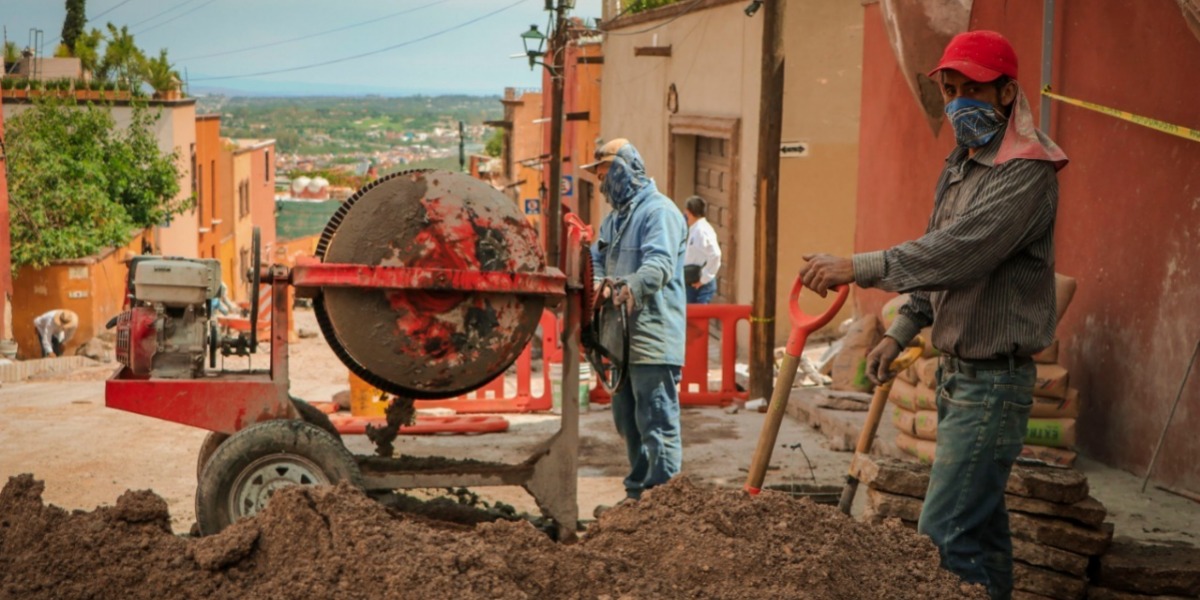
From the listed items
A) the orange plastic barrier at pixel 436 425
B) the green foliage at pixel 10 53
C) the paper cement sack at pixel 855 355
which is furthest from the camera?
the green foliage at pixel 10 53

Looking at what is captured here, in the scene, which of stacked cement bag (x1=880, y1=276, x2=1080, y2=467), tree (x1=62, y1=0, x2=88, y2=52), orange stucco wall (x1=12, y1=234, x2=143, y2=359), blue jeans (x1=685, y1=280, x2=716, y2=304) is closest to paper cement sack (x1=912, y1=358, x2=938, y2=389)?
stacked cement bag (x1=880, y1=276, x2=1080, y2=467)

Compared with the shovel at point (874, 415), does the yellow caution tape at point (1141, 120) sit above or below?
above

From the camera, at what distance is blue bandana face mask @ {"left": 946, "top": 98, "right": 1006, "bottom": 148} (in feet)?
15.1

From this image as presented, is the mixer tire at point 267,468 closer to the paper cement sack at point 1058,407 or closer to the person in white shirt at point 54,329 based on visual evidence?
the paper cement sack at point 1058,407

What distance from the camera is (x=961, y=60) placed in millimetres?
4617

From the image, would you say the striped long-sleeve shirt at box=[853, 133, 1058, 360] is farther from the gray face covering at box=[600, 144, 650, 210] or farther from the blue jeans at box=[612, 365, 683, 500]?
the gray face covering at box=[600, 144, 650, 210]

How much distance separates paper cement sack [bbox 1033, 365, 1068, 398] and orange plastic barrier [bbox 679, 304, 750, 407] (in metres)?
4.59

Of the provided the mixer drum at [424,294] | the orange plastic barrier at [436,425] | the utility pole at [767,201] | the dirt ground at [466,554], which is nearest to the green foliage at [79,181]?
the orange plastic barrier at [436,425]

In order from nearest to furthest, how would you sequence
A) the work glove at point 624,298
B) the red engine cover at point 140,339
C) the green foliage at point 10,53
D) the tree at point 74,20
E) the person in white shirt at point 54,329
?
the red engine cover at point 140,339 → the work glove at point 624,298 → the person in white shirt at point 54,329 → the green foliage at point 10,53 → the tree at point 74,20

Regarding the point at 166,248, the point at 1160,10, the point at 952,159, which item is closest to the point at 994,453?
the point at 952,159

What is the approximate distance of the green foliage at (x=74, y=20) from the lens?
53062 mm

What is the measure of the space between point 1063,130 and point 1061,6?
0.75 metres

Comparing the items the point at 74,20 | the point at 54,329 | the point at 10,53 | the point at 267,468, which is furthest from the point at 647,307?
the point at 74,20

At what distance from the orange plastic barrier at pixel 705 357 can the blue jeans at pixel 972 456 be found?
24.0 feet
